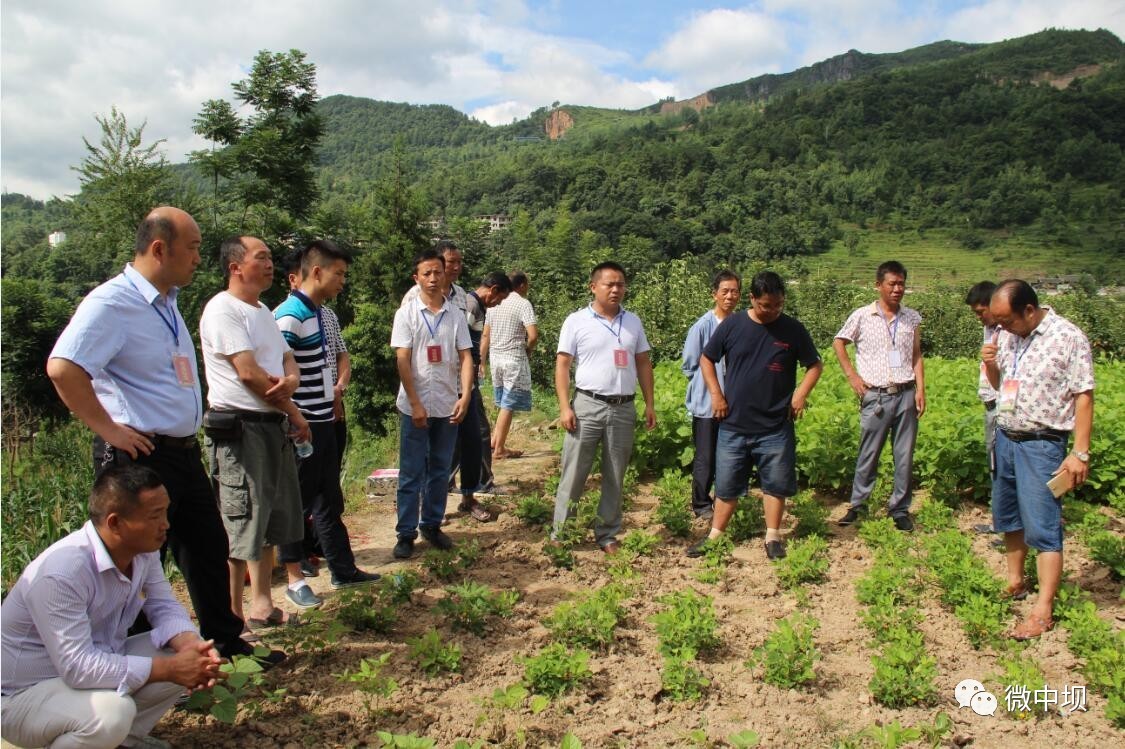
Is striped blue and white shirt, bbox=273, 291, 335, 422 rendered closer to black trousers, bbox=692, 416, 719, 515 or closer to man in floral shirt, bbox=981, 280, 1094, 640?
black trousers, bbox=692, 416, 719, 515

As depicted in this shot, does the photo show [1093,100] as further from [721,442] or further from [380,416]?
[721,442]

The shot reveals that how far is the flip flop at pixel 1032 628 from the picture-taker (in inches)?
154

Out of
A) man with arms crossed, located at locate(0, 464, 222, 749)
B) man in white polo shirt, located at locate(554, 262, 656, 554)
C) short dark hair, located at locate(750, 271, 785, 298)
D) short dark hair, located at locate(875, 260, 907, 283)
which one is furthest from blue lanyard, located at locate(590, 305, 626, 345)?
man with arms crossed, located at locate(0, 464, 222, 749)

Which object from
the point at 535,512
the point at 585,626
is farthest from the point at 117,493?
the point at 535,512

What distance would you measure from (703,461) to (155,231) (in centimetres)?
410

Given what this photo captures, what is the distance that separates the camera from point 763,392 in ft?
16.1

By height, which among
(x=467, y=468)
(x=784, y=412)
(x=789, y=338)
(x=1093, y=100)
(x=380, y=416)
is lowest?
(x=380, y=416)

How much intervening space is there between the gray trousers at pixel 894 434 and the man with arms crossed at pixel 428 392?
9.79 feet

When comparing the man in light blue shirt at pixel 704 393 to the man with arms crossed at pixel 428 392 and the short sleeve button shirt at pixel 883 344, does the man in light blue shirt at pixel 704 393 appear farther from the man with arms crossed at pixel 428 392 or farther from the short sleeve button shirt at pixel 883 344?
the man with arms crossed at pixel 428 392

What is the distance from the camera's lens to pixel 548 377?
51.5 ft

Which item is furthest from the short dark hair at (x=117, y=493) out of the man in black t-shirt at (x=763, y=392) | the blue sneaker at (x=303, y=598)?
the man in black t-shirt at (x=763, y=392)

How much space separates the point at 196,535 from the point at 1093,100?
368 feet

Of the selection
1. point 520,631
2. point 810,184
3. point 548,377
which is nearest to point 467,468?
point 520,631

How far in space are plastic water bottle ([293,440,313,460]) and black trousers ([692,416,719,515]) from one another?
9.71 feet
